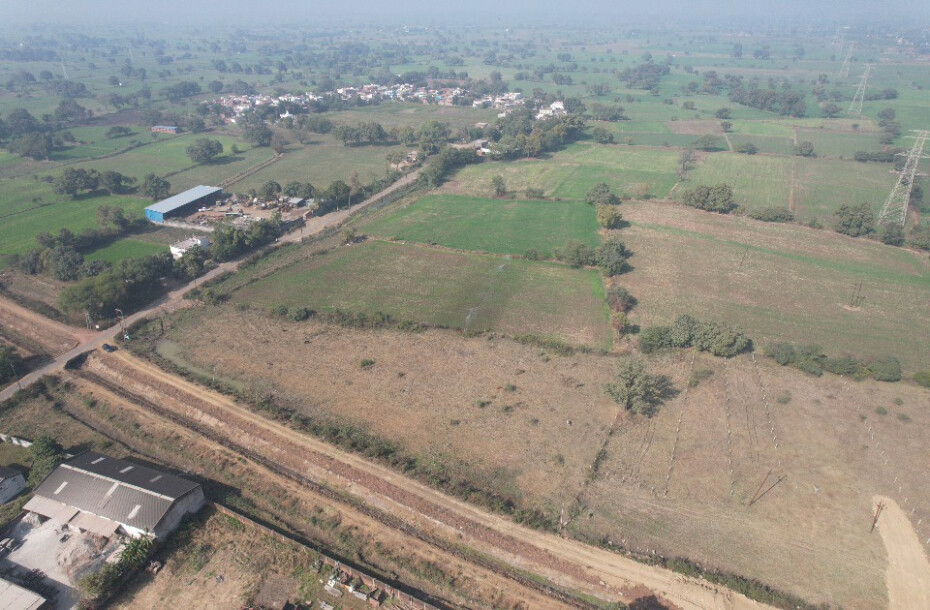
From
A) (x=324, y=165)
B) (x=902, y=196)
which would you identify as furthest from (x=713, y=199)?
(x=324, y=165)

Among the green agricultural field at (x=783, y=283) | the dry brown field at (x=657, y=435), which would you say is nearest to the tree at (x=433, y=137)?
the green agricultural field at (x=783, y=283)

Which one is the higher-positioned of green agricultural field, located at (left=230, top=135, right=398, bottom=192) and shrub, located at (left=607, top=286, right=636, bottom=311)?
shrub, located at (left=607, top=286, right=636, bottom=311)

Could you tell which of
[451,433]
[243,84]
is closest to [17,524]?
[451,433]

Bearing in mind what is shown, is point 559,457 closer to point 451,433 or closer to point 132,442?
point 451,433

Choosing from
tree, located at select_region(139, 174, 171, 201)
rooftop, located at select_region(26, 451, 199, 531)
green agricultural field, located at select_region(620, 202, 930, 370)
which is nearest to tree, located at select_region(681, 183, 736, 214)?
green agricultural field, located at select_region(620, 202, 930, 370)

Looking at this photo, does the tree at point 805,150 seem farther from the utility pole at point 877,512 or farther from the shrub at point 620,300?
the utility pole at point 877,512

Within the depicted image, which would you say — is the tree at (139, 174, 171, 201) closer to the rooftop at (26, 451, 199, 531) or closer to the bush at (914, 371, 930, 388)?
the rooftop at (26, 451, 199, 531)

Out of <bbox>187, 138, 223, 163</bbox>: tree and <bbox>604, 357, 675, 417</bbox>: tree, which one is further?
<bbox>187, 138, 223, 163</bbox>: tree
